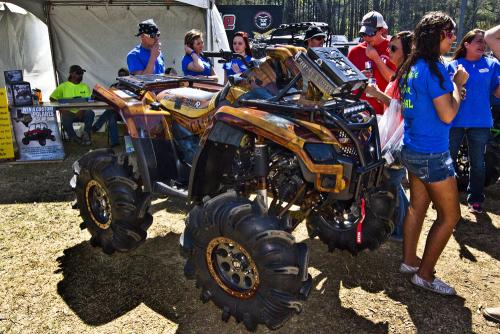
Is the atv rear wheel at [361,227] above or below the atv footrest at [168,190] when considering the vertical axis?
below

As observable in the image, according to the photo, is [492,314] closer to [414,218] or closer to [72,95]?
[414,218]

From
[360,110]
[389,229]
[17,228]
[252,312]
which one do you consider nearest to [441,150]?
[360,110]

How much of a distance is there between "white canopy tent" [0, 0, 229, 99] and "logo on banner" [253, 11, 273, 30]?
335 inches

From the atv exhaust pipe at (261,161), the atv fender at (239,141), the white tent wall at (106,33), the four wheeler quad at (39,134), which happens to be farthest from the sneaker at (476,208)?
the white tent wall at (106,33)

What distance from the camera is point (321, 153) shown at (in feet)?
8.52

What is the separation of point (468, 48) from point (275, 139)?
115 inches

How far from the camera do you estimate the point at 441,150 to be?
299cm

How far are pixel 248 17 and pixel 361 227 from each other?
14992 millimetres

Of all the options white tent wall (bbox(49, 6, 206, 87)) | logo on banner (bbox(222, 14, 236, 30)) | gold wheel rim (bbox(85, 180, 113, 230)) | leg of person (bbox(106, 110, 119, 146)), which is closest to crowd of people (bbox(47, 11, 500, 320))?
gold wheel rim (bbox(85, 180, 113, 230))

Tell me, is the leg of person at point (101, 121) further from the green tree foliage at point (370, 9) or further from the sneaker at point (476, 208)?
the green tree foliage at point (370, 9)

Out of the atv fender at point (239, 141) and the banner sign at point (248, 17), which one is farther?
the banner sign at point (248, 17)

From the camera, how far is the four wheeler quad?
700cm

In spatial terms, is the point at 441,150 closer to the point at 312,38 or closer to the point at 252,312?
the point at 252,312

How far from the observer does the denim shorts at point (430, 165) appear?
2984 millimetres
